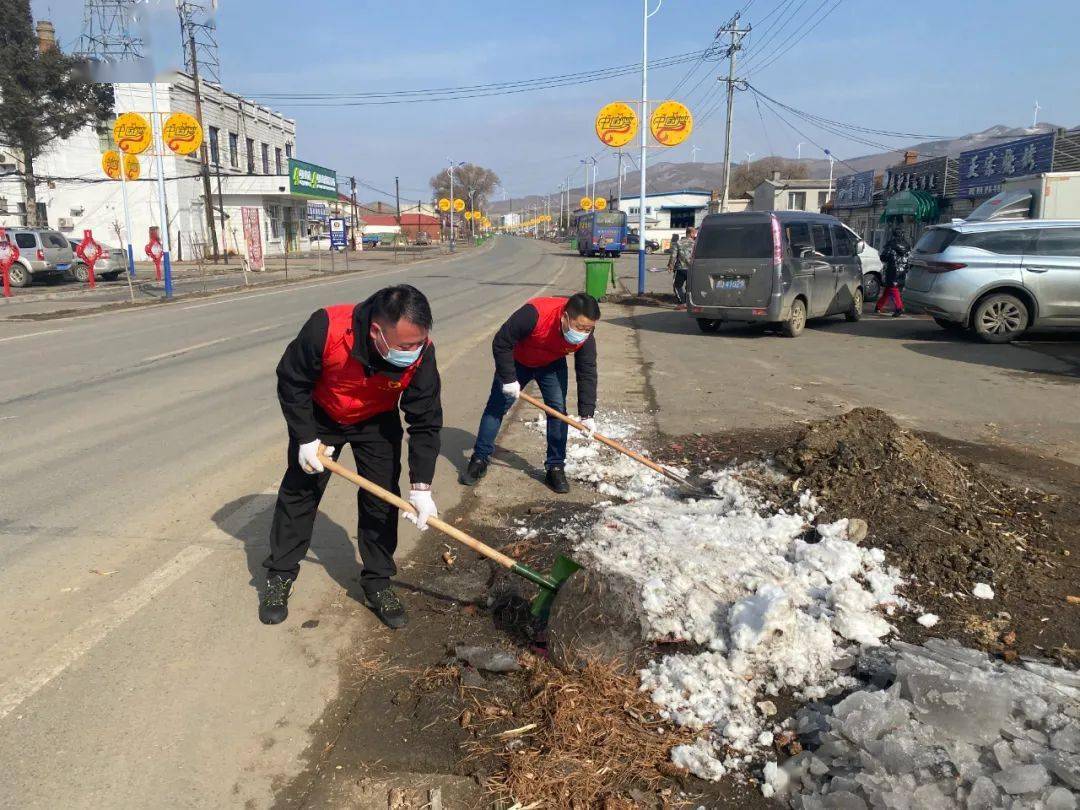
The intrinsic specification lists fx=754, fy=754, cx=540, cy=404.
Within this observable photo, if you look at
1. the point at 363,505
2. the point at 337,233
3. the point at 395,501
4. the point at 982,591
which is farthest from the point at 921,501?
the point at 337,233

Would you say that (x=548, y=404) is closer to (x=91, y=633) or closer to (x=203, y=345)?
(x=91, y=633)

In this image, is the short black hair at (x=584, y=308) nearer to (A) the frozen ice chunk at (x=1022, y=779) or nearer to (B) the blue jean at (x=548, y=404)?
(B) the blue jean at (x=548, y=404)

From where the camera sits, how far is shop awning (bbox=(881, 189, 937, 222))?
25453 millimetres

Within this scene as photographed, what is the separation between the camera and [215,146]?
41.3 m

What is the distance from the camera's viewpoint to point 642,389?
900 centimetres

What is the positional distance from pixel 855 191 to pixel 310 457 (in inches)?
1494

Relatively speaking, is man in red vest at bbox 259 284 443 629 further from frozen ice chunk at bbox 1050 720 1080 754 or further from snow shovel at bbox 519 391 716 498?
frozen ice chunk at bbox 1050 720 1080 754

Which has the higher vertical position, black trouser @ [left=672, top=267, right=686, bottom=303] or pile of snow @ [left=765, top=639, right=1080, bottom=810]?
black trouser @ [left=672, top=267, right=686, bottom=303]

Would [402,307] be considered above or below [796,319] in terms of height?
above

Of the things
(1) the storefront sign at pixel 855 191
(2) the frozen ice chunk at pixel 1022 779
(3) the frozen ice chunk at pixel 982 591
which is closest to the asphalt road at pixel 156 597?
(2) the frozen ice chunk at pixel 1022 779

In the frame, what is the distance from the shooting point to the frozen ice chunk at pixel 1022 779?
230 cm

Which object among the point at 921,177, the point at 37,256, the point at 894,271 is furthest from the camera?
the point at 921,177

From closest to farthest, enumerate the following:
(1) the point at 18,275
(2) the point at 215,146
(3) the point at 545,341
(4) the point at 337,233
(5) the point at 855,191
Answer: (3) the point at 545,341, (1) the point at 18,275, (4) the point at 337,233, (5) the point at 855,191, (2) the point at 215,146

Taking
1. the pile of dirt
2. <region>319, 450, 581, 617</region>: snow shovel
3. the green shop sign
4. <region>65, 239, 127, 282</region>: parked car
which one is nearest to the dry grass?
<region>319, 450, 581, 617</region>: snow shovel
